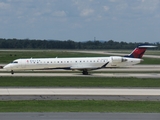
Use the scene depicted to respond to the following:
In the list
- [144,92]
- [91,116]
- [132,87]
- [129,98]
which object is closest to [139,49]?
[132,87]

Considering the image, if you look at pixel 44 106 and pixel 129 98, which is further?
pixel 129 98

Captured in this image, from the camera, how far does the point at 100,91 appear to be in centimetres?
3509

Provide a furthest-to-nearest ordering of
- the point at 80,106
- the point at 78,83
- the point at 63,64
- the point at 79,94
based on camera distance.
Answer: the point at 63,64, the point at 78,83, the point at 79,94, the point at 80,106

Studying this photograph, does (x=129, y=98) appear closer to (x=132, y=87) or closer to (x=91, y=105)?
(x=91, y=105)

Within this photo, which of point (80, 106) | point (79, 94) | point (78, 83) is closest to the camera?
point (80, 106)

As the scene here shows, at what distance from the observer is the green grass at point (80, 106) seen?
24.0 m

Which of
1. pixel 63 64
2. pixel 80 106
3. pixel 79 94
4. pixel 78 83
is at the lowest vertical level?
pixel 78 83

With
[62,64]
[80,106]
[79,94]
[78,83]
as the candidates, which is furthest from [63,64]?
[80,106]

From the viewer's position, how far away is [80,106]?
2602 centimetres

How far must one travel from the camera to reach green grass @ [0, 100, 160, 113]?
23969mm

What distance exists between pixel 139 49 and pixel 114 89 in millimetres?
26934

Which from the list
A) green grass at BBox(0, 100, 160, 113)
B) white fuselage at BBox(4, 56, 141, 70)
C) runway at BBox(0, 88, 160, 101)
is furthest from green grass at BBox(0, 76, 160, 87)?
white fuselage at BBox(4, 56, 141, 70)

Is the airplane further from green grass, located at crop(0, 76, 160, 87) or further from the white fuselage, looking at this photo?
green grass, located at crop(0, 76, 160, 87)

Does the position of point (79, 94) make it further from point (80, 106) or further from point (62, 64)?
point (62, 64)
